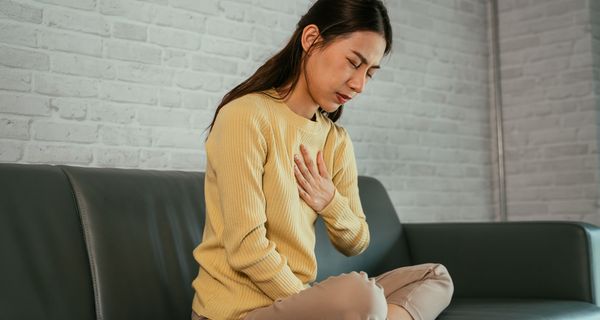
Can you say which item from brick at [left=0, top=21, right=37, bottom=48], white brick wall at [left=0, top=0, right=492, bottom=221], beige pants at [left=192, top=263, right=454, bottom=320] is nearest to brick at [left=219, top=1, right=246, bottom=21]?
white brick wall at [left=0, top=0, right=492, bottom=221]

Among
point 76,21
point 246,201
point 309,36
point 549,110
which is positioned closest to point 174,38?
point 76,21

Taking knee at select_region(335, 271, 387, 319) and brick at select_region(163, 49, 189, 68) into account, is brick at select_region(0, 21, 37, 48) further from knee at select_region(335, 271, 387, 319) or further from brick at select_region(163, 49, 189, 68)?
knee at select_region(335, 271, 387, 319)

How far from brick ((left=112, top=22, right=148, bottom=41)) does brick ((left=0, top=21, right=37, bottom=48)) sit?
0.29 m

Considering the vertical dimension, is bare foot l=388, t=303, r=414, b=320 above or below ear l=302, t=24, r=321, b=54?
below

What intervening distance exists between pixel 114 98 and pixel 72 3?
0.33m

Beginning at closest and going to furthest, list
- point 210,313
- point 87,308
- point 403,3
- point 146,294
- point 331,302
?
point 331,302 → point 210,313 → point 87,308 → point 146,294 → point 403,3

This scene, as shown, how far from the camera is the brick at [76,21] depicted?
2.45 m

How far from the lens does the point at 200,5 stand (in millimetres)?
2873

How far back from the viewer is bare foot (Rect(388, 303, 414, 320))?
1.74m

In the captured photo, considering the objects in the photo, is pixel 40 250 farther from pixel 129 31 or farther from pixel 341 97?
pixel 129 31

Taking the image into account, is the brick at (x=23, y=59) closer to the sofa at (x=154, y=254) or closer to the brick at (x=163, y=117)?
the brick at (x=163, y=117)

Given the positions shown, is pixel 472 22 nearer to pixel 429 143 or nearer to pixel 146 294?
pixel 429 143

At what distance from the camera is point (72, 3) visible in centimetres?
250

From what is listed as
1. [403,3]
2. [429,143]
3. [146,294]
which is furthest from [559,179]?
[146,294]
